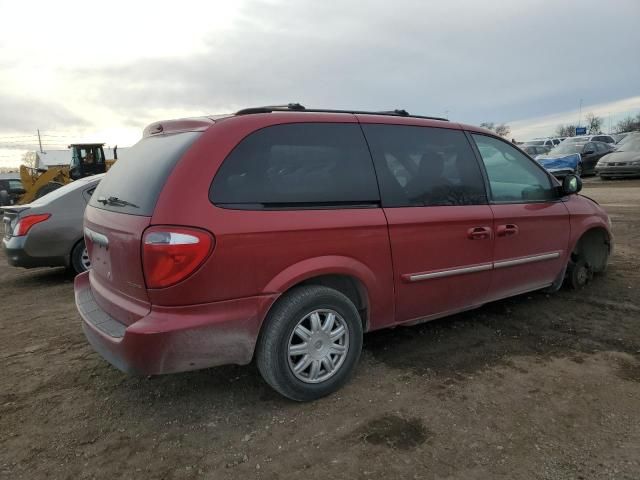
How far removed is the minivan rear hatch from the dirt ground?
2.26 feet

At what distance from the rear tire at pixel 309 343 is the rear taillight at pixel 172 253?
58 centimetres

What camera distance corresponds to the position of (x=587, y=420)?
108 inches

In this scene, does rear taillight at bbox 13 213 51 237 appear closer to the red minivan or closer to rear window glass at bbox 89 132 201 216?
the red minivan

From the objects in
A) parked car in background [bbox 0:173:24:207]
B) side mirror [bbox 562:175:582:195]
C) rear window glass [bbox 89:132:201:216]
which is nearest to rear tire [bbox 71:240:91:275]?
rear window glass [bbox 89:132:201:216]

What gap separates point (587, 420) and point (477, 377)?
2.30 ft

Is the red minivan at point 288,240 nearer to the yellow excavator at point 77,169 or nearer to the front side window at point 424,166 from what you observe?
the front side window at point 424,166

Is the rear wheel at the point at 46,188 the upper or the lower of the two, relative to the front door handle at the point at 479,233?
upper

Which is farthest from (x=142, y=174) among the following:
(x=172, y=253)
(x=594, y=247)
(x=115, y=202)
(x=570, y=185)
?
(x=594, y=247)

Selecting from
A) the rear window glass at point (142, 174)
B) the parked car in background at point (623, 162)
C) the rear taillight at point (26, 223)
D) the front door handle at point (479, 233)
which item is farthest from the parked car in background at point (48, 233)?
the parked car in background at point (623, 162)

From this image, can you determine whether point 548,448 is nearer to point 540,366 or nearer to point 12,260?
point 540,366

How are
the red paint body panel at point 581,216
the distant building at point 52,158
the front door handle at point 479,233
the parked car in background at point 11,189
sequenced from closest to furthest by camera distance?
the front door handle at point 479,233 → the red paint body panel at point 581,216 → the parked car in background at point 11,189 → the distant building at point 52,158

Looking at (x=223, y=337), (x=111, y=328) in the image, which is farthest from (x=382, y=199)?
(x=111, y=328)

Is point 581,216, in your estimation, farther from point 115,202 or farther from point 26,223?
point 26,223

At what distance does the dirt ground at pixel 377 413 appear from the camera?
2.44 m
